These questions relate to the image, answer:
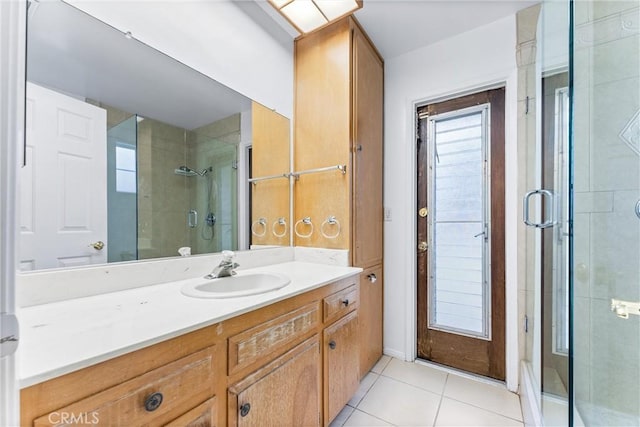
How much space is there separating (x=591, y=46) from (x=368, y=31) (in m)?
1.29

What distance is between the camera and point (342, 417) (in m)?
1.51

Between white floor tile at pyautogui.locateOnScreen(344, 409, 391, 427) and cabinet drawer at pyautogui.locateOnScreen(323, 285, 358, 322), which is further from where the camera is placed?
white floor tile at pyautogui.locateOnScreen(344, 409, 391, 427)

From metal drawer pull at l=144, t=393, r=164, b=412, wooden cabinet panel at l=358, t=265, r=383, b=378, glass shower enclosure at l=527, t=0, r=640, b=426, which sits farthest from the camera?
wooden cabinet panel at l=358, t=265, r=383, b=378

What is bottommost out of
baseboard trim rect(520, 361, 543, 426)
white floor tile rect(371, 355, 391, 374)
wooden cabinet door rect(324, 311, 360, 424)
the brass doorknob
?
white floor tile rect(371, 355, 391, 374)

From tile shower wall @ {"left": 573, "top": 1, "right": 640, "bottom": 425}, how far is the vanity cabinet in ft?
3.95

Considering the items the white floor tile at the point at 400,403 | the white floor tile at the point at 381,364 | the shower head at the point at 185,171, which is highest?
the shower head at the point at 185,171

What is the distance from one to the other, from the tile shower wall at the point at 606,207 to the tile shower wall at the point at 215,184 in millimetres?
1806

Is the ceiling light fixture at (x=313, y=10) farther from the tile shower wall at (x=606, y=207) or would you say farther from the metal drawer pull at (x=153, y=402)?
the metal drawer pull at (x=153, y=402)

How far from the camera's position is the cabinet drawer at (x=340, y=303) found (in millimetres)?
1308

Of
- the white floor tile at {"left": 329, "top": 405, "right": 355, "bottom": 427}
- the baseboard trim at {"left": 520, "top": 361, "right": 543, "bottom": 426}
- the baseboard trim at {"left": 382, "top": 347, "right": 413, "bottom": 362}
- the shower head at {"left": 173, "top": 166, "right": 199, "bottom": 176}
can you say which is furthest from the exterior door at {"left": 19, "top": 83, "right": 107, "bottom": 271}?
the baseboard trim at {"left": 520, "top": 361, "right": 543, "bottom": 426}

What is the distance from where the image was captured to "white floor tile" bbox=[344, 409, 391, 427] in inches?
57.2

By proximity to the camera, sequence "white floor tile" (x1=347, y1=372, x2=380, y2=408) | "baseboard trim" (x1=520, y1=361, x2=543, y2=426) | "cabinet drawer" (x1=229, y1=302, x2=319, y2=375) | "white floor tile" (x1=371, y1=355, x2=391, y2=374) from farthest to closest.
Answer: "white floor tile" (x1=371, y1=355, x2=391, y2=374)
"white floor tile" (x1=347, y1=372, x2=380, y2=408)
"baseboard trim" (x1=520, y1=361, x2=543, y2=426)
"cabinet drawer" (x1=229, y1=302, x2=319, y2=375)

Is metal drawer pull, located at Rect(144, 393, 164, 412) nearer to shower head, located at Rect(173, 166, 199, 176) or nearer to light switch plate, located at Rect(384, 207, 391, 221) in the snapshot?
shower head, located at Rect(173, 166, 199, 176)

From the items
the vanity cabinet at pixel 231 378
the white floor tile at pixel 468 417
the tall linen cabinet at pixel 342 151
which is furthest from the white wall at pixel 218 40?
the white floor tile at pixel 468 417
